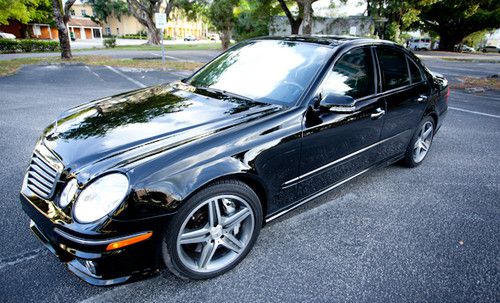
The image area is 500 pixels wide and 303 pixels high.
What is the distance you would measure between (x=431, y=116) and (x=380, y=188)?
4.33ft

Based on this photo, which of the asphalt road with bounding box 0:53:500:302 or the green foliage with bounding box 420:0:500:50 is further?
the green foliage with bounding box 420:0:500:50

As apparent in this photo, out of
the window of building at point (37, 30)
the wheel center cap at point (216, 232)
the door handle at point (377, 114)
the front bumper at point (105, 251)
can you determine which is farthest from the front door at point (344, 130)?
the window of building at point (37, 30)

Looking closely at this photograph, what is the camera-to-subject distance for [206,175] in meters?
1.90

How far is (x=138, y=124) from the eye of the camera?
2.27 m

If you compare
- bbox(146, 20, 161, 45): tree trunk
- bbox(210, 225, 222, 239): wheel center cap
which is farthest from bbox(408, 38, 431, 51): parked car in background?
bbox(210, 225, 222, 239): wheel center cap

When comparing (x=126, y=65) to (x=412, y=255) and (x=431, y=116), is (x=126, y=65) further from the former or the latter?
(x=412, y=255)

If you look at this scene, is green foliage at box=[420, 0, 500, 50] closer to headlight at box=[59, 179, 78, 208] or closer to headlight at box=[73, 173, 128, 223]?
headlight at box=[73, 173, 128, 223]

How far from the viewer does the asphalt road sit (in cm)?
207

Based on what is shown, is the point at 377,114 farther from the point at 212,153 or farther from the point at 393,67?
the point at 212,153

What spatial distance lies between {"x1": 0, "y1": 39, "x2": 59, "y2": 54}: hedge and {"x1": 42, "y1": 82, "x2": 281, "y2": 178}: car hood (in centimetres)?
2424

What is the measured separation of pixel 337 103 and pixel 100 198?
176cm

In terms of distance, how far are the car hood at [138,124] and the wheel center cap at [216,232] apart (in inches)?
→ 24.1

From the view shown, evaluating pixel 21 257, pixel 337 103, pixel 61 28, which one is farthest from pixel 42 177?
pixel 61 28

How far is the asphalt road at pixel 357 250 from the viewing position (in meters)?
2.07
